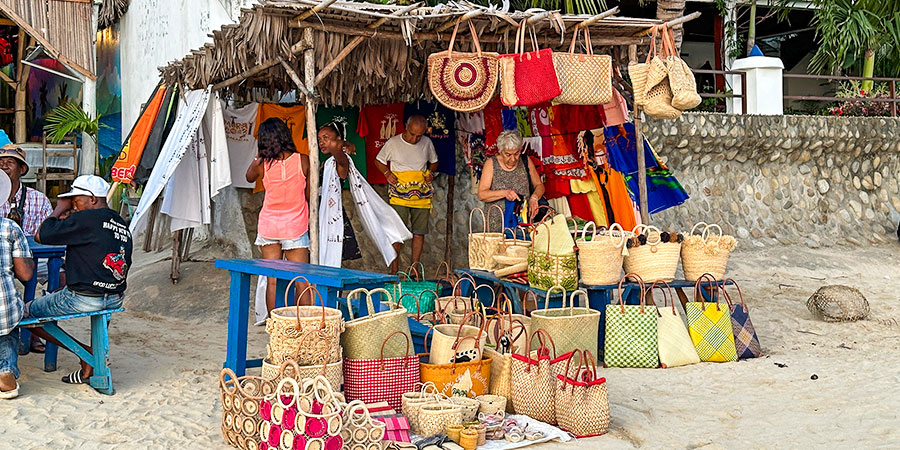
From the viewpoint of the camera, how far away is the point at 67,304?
4547 millimetres

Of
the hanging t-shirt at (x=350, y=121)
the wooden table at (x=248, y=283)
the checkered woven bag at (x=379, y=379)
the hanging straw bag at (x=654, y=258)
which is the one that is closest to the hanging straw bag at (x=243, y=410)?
the checkered woven bag at (x=379, y=379)

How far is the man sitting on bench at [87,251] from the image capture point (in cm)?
452

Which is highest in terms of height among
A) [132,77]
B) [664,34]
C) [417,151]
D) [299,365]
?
[132,77]

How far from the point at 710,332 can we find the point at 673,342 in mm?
312

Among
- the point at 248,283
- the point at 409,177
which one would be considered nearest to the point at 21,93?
the point at 409,177

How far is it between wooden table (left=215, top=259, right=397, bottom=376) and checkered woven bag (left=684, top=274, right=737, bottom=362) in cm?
211

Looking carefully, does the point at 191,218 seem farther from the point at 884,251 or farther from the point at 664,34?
the point at 884,251

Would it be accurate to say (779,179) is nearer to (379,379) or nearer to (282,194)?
(282,194)

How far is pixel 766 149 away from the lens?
10.5 m

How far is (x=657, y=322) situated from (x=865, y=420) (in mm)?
1426

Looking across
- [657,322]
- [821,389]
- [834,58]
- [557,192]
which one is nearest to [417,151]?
[557,192]

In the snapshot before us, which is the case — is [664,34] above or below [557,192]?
above

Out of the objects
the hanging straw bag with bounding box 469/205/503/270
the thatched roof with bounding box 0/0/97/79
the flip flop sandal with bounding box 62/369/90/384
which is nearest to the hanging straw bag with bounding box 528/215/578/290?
the hanging straw bag with bounding box 469/205/503/270

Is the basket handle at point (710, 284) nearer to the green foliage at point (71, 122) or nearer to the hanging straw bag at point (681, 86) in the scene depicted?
the hanging straw bag at point (681, 86)
